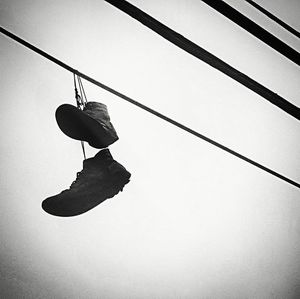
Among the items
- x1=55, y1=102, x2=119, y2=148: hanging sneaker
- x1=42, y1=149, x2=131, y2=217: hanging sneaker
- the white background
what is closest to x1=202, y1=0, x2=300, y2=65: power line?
x1=55, y1=102, x2=119, y2=148: hanging sneaker

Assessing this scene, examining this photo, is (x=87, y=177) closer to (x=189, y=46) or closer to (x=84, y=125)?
(x=84, y=125)

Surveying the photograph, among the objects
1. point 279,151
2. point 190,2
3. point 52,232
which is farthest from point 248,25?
point 52,232

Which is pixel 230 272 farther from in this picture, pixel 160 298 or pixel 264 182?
pixel 264 182

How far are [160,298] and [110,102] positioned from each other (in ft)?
7.82

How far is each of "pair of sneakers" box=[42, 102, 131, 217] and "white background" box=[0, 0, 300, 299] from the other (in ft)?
5.39

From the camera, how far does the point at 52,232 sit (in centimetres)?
458

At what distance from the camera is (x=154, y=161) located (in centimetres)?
448

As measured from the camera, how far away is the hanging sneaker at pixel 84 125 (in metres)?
2.31

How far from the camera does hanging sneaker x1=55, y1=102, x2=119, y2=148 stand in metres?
2.31

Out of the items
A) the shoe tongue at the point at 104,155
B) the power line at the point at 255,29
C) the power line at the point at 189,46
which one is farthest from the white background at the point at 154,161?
the power line at the point at 189,46

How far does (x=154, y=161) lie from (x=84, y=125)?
87.1 inches

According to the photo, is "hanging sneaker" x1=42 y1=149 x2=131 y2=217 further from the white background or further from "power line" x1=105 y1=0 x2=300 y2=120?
the white background

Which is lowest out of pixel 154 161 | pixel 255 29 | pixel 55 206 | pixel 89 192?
pixel 55 206

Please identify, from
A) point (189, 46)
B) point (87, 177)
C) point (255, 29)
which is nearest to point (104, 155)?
point (87, 177)
